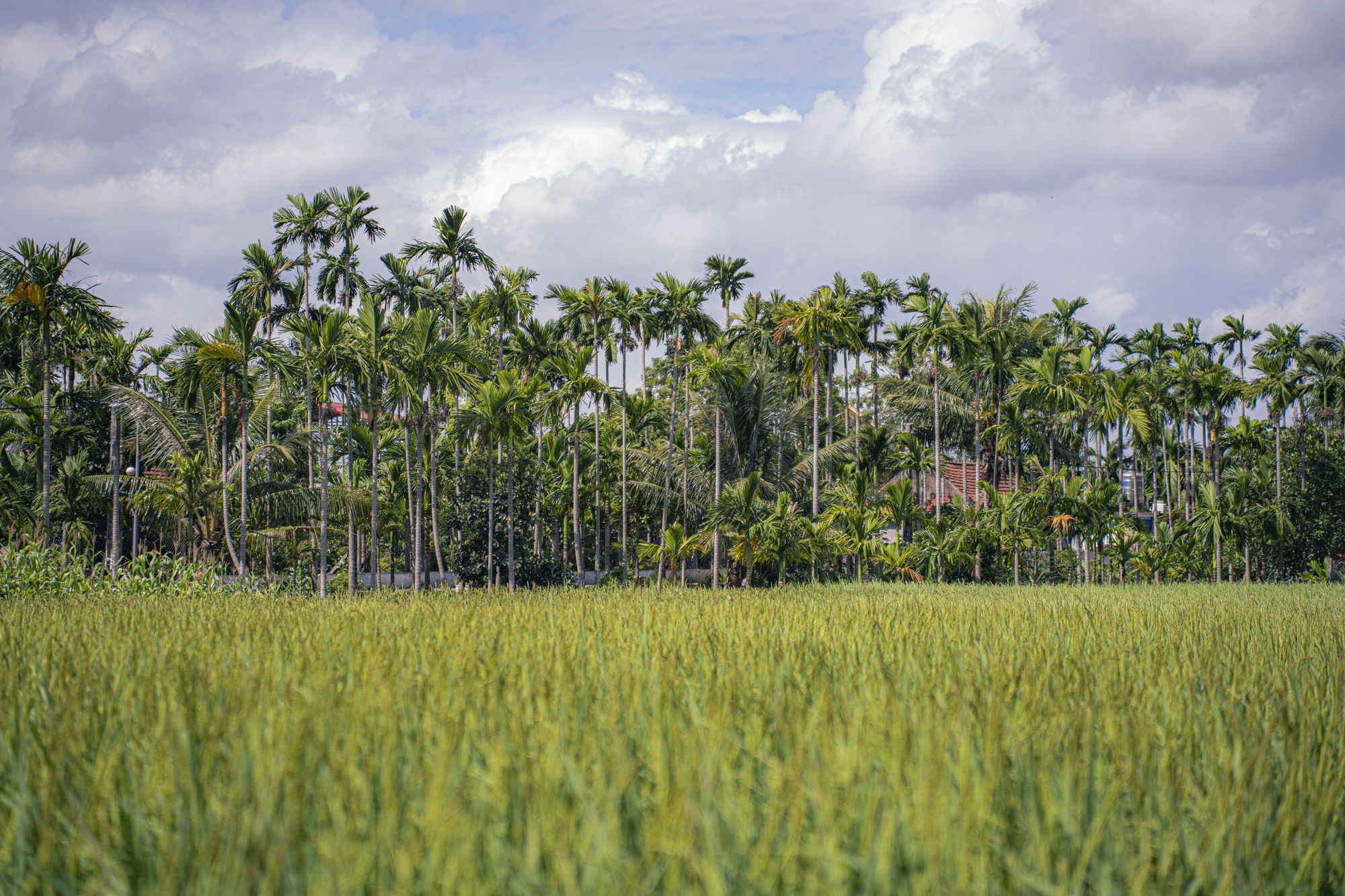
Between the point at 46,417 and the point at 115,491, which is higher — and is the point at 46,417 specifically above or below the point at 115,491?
above

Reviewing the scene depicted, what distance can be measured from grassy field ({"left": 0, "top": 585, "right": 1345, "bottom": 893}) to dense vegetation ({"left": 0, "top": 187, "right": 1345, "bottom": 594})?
12.7m

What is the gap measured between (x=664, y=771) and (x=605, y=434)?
2680 cm

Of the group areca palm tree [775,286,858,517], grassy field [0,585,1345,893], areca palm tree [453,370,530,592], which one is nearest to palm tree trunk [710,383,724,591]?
areca palm tree [775,286,858,517]

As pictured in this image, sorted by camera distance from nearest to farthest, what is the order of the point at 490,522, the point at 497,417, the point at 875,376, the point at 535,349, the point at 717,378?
the point at 497,417 → the point at 490,522 → the point at 717,378 → the point at 535,349 → the point at 875,376

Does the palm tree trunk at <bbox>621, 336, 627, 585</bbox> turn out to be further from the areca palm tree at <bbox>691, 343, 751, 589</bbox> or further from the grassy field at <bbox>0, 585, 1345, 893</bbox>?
the grassy field at <bbox>0, 585, 1345, 893</bbox>

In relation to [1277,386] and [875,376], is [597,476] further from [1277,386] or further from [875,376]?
[1277,386]

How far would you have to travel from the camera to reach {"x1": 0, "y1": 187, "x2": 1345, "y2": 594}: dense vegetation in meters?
18.0

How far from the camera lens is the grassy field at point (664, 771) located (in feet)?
7.77

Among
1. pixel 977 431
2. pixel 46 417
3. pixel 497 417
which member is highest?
pixel 977 431

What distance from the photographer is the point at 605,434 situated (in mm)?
29438

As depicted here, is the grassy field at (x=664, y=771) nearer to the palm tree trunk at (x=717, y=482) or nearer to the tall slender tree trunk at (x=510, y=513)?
the tall slender tree trunk at (x=510, y=513)

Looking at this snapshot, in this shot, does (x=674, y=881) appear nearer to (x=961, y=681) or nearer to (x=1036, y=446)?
(x=961, y=681)

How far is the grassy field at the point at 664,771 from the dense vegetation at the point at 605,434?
12.7m

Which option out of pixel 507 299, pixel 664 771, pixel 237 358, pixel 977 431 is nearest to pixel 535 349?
pixel 507 299
